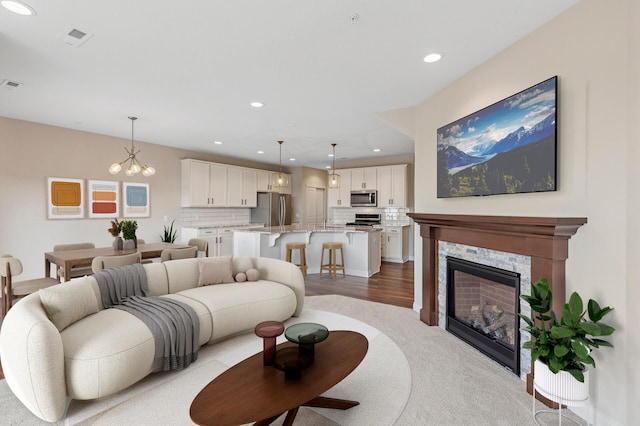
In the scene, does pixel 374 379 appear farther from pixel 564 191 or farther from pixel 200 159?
pixel 200 159

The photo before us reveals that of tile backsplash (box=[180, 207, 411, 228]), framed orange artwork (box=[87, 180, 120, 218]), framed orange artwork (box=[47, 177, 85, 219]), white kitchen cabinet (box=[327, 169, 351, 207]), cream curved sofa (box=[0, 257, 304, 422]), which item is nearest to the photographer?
cream curved sofa (box=[0, 257, 304, 422])

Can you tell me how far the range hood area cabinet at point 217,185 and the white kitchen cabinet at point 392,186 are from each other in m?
3.15

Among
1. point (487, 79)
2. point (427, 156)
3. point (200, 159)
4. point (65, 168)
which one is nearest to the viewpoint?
point (487, 79)

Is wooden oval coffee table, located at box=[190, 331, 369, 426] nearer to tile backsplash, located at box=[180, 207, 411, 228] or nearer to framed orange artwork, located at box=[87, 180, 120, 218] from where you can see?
framed orange artwork, located at box=[87, 180, 120, 218]

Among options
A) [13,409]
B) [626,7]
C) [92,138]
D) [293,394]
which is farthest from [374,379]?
[92,138]

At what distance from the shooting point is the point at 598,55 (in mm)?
1918

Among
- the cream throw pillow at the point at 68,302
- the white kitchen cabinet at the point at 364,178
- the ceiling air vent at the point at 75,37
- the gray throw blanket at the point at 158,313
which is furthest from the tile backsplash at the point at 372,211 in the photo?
the ceiling air vent at the point at 75,37

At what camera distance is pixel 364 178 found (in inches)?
325

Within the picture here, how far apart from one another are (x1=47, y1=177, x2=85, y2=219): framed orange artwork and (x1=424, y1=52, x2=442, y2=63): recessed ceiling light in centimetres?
568

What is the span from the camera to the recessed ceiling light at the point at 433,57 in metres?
2.68

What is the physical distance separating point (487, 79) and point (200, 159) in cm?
614

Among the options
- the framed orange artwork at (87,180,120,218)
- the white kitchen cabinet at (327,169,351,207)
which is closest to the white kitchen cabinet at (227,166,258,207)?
the white kitchen cabinet at (327,169,351,207)

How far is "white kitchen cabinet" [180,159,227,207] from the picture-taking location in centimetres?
671

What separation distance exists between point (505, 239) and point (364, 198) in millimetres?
5646
